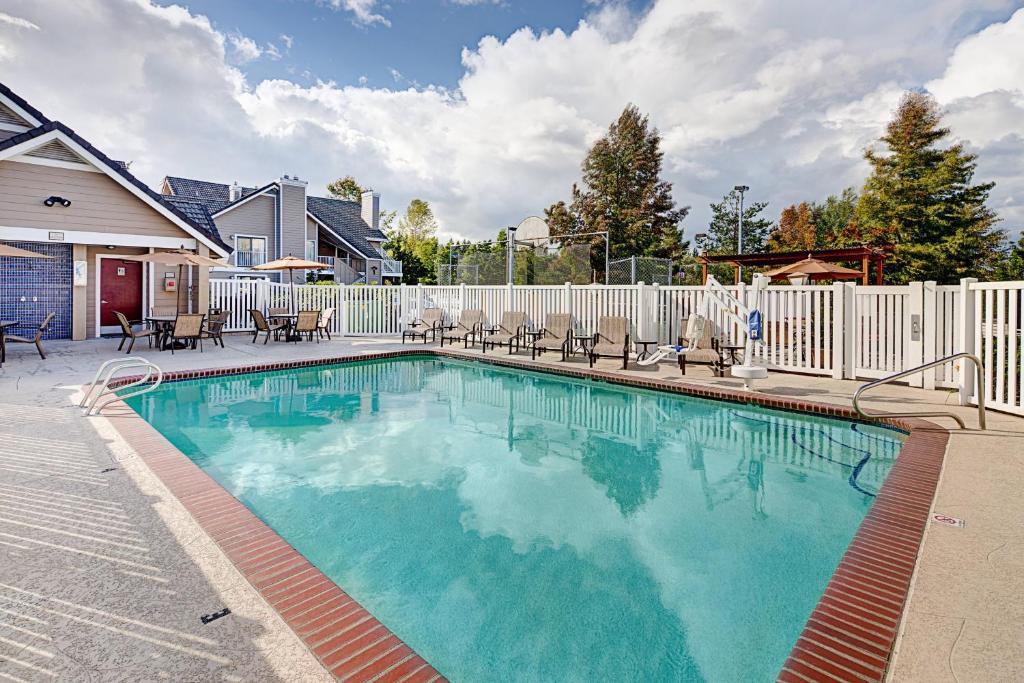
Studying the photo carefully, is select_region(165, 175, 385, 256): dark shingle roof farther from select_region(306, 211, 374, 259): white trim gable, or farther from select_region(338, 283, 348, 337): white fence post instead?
select_region(338, 283, 348, 337): white fence post

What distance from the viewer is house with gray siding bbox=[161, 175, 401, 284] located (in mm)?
25578

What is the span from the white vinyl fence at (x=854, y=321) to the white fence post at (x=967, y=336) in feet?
0.04

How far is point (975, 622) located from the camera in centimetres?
210

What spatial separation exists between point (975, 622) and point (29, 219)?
1587 centimetres

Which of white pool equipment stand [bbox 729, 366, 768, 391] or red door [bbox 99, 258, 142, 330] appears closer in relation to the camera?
white pool equipment stand [bbox 729, 366, 768, 391]

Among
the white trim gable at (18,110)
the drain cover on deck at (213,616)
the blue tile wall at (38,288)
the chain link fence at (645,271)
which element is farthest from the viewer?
the chain link fence at (645,271)

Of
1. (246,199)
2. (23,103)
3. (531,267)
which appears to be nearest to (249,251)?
(246,199)

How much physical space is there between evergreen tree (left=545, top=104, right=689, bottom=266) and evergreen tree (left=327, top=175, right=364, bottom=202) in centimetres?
2606

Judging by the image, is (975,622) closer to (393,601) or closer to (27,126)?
(393,601)

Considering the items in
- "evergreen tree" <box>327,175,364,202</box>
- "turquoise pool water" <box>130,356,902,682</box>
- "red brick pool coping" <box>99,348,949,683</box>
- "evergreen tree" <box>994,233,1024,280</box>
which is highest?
"evergreen tree" <box>327,175,364,202</box>

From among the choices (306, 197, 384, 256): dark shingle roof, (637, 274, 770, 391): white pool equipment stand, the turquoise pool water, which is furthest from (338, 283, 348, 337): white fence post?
(306, 197, 384, 256): dark shingle roof

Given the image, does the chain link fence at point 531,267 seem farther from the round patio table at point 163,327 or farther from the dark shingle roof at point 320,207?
the dark shingle roof at point 320,207

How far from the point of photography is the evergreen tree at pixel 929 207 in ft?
78.2

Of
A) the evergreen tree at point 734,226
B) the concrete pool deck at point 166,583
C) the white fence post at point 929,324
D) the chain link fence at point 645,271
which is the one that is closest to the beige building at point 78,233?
the concrete pool deck at point 166,583
